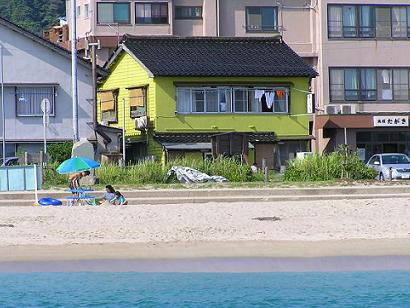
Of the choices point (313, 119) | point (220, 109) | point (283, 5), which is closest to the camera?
point (220, 109)

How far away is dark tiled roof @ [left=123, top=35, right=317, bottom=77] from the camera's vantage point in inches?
1986

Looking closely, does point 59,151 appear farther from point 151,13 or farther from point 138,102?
point 151,13

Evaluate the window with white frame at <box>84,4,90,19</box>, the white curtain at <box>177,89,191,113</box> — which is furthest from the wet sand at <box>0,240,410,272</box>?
the window with white frame at <box>84,4,90,19</box>

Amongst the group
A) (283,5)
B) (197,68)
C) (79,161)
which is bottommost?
(79,161)

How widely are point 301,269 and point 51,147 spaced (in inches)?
1149

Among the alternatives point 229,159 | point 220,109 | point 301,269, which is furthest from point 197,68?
point 301,269

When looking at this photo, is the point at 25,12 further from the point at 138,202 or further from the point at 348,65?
the point at 138,202

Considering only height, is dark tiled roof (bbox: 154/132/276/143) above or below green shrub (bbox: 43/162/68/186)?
above

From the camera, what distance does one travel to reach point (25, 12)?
319ft

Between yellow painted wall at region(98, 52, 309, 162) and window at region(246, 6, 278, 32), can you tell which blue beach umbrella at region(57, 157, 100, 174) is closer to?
yellow painted wall at region(98, 52, 309, 162)

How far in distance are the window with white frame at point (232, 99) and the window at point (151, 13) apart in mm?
13482

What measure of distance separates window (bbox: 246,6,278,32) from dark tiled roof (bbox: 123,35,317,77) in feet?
29.3

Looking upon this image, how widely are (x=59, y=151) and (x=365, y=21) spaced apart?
22.7m

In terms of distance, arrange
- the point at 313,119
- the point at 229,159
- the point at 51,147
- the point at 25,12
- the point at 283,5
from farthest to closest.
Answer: the point at 25,12 < the point at 283,5 < the point at 313,119 < the point at 51,147 < the point at 229,159
